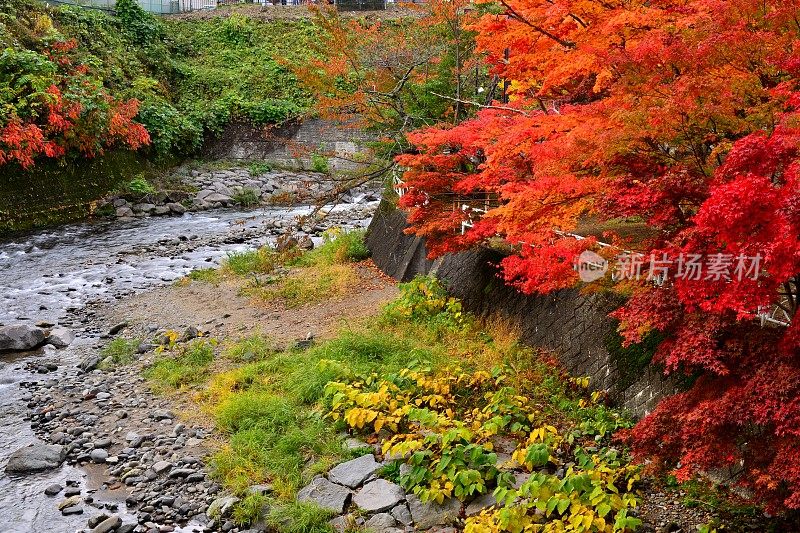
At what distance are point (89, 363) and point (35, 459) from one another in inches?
114

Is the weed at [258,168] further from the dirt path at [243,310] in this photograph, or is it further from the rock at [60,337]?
the rock at [60,337]

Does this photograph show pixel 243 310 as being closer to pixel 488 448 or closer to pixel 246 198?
pixel 488 448

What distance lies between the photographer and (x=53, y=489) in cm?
671

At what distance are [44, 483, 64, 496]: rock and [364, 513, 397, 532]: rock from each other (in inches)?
Result: 135

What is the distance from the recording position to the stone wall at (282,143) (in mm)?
27095

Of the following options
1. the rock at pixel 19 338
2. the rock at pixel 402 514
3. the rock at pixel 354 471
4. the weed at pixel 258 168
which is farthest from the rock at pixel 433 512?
the weed at pixel 258 168

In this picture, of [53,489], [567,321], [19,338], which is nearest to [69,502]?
[53,489]

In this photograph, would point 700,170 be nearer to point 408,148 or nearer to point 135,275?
point 408,148

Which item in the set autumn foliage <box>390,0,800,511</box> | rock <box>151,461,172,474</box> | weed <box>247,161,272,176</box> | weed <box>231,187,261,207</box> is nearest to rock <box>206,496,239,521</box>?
rock <box>151,461,172,474</box>

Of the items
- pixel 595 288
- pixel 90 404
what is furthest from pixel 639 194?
pixel 90 404

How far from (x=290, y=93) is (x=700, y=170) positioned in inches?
1038

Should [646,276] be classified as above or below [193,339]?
above

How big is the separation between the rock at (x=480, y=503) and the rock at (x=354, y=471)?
109 centimetres

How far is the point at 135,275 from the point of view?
14.9 metres
